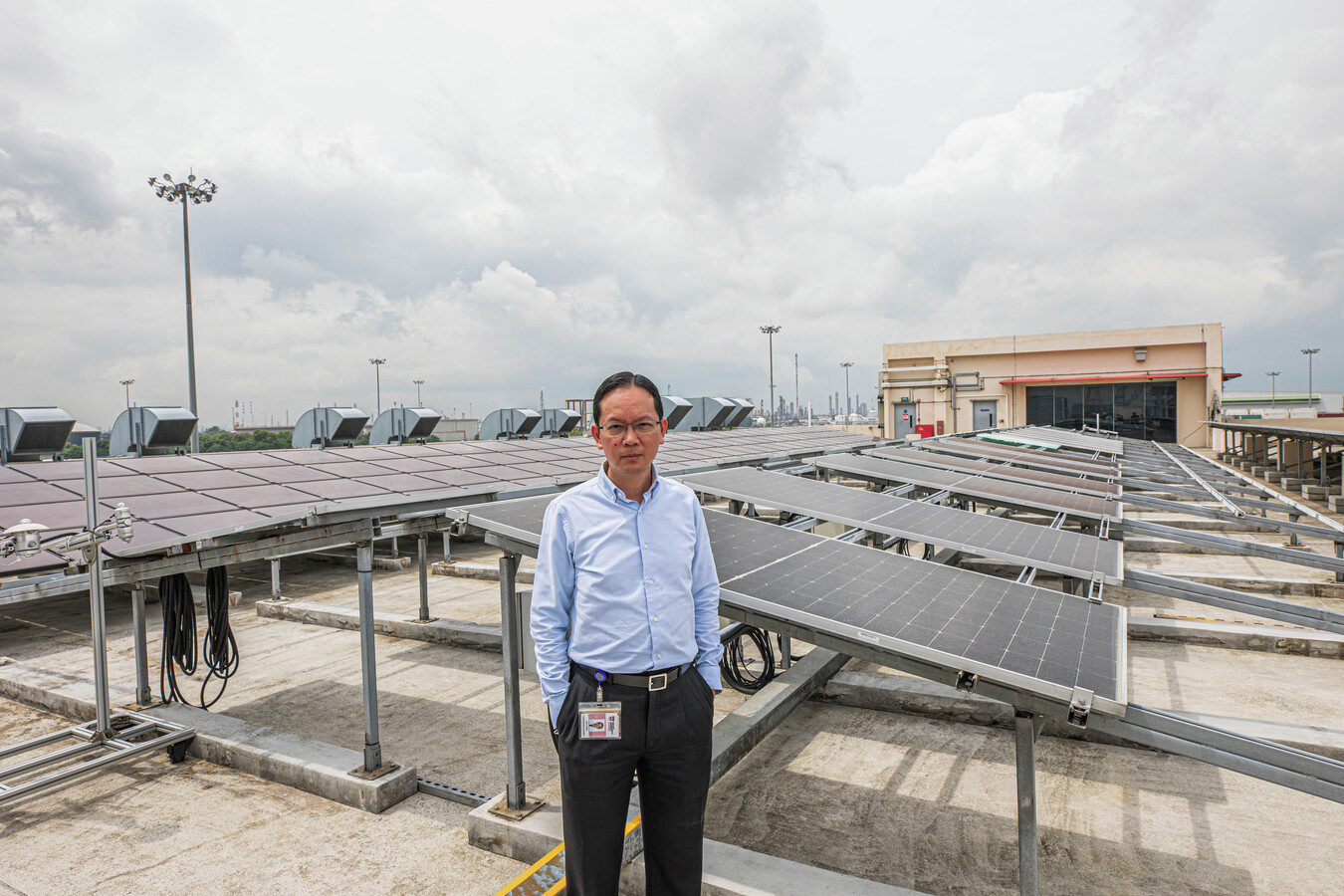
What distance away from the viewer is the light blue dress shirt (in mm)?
2758

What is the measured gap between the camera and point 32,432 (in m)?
11.6

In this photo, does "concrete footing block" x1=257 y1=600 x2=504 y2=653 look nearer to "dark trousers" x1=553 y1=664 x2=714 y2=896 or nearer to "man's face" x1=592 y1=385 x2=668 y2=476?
"dark trousers" x1=553 y1=664 x2=714 y2=896

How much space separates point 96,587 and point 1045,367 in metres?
46.0

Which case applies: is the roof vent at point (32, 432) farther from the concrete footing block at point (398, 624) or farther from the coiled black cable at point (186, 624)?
the coiled black cable at point (186, 624)

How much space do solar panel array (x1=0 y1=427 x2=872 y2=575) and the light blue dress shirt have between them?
107 inches

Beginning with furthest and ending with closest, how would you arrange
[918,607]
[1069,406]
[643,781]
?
[1069,406], [918,607], [643,781]

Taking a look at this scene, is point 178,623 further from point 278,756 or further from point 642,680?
point 642,680

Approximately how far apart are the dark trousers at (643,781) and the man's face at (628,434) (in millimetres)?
826

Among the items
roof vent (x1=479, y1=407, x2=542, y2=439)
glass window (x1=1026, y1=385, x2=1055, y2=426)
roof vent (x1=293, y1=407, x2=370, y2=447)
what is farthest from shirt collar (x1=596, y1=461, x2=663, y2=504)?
glass window (x1=1026, y1=385, x2=1055, y2=426)

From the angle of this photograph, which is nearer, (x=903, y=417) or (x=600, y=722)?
(x=600, y=722)

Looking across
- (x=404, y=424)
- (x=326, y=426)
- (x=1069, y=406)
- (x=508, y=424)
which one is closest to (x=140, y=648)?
(x=326, y=426)

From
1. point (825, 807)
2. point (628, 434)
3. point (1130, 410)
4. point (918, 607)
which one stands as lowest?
point (825, 807)

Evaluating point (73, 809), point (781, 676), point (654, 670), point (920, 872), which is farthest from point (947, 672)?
point (73, 809)

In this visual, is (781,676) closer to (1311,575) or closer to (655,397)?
(655,397)
